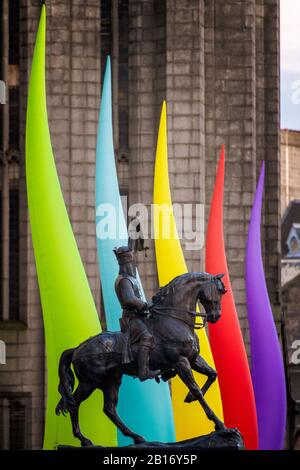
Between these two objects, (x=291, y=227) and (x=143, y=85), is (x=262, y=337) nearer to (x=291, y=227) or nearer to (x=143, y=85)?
(x=143, y=85)

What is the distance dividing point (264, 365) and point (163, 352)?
28.6 feet

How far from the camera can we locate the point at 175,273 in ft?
113

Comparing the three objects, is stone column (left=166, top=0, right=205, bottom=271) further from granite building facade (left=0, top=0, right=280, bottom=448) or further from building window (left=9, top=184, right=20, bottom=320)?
building window (left=9, top=184, right=20, bottom=320)

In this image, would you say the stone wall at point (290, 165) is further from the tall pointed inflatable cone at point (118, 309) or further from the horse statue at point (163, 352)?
the horse statue at point (163, 352)

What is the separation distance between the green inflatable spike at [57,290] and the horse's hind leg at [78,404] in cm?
172

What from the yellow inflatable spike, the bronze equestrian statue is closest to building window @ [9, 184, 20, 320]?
the yellow inflatable spike

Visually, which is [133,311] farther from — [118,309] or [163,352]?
[118,309]

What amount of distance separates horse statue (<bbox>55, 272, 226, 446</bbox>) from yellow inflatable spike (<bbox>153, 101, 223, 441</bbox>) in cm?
466

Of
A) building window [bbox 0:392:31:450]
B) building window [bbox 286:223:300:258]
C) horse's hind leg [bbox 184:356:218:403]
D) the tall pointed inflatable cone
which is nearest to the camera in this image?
horse's hind leg [bbox 184:356:218:403]

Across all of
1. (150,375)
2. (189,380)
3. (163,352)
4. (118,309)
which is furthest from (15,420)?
(189,380)

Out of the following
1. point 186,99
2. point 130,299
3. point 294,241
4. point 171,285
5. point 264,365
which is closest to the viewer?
point 130,299

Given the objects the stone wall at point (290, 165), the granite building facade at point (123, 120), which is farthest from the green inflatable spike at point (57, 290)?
the stone wall at point (290, 165)

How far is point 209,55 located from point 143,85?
5.81ft

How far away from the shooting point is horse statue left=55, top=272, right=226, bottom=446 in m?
28.6
